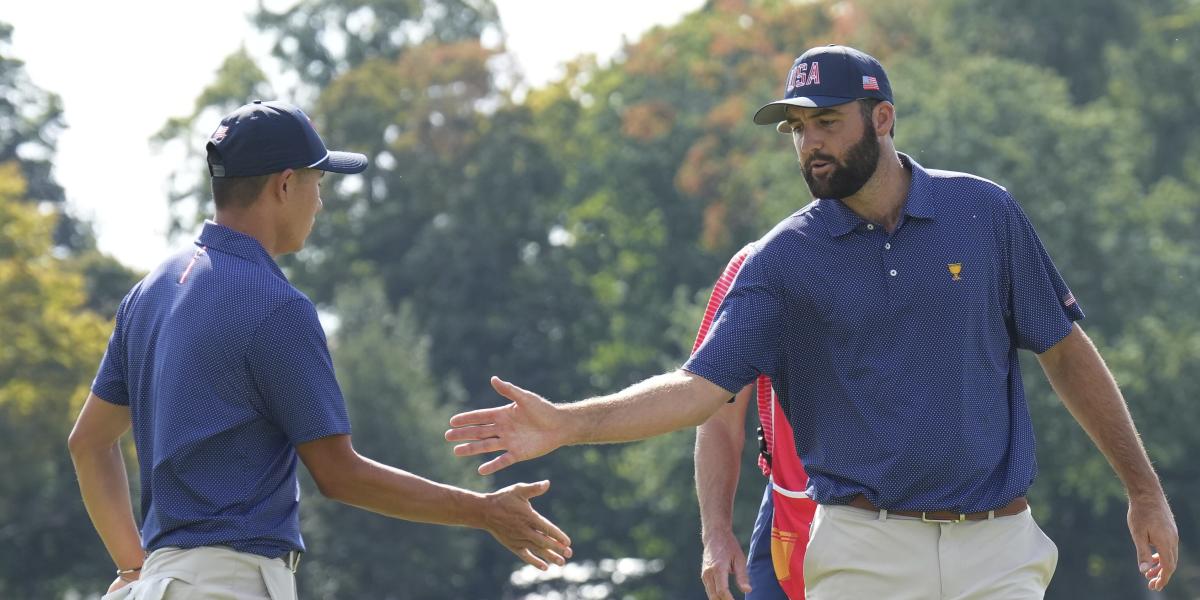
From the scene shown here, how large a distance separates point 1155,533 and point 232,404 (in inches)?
112

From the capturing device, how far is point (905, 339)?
5770 millimetres

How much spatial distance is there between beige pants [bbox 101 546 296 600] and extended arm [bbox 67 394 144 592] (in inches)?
24.6

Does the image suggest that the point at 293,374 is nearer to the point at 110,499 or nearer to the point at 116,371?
the point at 116,371

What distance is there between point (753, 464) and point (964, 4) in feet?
40.1

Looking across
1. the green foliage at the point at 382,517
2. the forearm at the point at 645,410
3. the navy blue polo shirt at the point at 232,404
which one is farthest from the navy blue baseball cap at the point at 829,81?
the green foliage at the point at 382,517

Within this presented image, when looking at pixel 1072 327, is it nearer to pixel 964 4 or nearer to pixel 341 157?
pixel 341 157

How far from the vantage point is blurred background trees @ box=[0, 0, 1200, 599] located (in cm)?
3625

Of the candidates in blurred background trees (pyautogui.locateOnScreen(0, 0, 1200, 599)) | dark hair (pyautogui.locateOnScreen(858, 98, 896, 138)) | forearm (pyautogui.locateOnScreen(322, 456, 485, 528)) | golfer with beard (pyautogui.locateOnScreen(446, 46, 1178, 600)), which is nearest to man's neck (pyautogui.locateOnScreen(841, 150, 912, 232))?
golfer with beard (pyautogui.locateOnScreen(446, 46, 1178, 600))

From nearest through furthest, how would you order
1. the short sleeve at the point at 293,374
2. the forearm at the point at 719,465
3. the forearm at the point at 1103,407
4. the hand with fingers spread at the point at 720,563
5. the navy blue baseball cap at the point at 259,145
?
the short sleeve at the point at 293,374, the navy blue baseball cap at the point at 259,145, the forearm at the point at 1103,407, the hand with fingers spread at the point at 720,563, the forearm at the point at 719,465

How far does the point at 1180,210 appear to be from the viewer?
39562mm

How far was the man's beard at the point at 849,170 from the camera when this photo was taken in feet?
19.6

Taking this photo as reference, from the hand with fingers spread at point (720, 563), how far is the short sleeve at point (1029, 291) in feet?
4.85

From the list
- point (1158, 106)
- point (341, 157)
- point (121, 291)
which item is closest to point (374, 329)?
point (121, 291)

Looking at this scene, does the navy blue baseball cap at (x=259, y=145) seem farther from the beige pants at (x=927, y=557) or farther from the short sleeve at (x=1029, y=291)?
the short sleeve at (x=1029, y=291)
